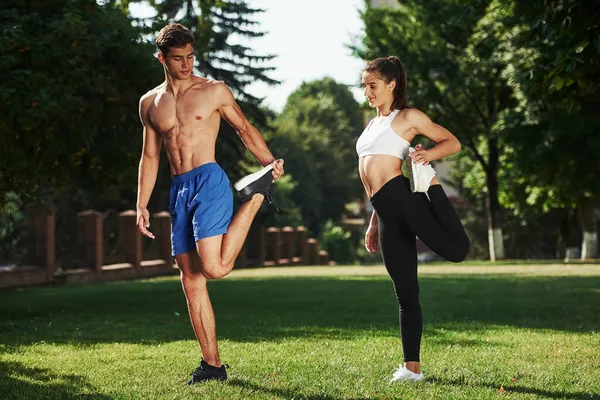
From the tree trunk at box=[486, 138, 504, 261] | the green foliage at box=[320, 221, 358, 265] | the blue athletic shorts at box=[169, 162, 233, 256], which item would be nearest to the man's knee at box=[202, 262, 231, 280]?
the blue athletic shorts at box=[169, 162, 233, 256]

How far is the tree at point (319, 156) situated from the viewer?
71688 millimetres

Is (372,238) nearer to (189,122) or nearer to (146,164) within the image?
(189,122)

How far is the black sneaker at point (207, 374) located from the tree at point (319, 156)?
54.5m

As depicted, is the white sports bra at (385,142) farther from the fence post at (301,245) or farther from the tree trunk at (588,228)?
the fence post at (301,245)

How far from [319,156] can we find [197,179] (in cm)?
6987

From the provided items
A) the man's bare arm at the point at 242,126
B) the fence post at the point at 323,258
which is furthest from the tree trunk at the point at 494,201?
the man's bare arm at the point at 242,126

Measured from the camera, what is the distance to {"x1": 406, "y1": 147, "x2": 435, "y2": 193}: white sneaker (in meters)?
6.95

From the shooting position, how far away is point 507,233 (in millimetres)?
53750

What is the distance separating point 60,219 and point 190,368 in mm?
29944

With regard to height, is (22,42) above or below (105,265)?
above

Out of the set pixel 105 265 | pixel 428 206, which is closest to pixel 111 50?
pixel 428 206

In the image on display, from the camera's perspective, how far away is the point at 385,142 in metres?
7.14

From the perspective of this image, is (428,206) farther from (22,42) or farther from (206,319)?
(22,42)

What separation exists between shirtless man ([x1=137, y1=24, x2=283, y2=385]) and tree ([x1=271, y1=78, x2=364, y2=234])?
54.4 meters
